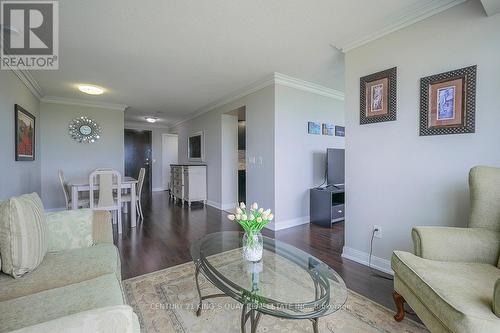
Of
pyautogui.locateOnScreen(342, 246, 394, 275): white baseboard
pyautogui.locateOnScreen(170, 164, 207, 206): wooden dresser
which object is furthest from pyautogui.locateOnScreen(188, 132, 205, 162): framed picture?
pyautogui.locateOnScreen(342, 246, 394, 275): white baseboard

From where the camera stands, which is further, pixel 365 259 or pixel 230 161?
pixel 230 161

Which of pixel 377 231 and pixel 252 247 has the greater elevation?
pixel 252 247

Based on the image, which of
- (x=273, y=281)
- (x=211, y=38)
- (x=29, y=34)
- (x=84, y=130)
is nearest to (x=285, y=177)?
(x=211, y=38)

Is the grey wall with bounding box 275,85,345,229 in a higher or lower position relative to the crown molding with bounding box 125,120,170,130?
lower

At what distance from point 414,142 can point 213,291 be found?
2.11m

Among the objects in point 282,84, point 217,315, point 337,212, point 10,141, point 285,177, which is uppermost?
point 282,84

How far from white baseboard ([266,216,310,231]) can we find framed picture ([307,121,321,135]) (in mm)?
1458

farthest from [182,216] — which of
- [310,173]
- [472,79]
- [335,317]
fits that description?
[472,79]

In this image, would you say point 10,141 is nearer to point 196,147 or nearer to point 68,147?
point 68,147

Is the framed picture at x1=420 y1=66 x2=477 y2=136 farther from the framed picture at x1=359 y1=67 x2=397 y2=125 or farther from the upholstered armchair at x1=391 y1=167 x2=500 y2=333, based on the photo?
the upholstered armchair at x1=391 y1=167 x2=500 y2=333

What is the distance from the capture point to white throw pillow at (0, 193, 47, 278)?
1.21 meters

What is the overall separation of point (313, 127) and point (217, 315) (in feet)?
10.5

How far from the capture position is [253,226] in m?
1.46

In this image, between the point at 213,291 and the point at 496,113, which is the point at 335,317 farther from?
the point at 496,113
